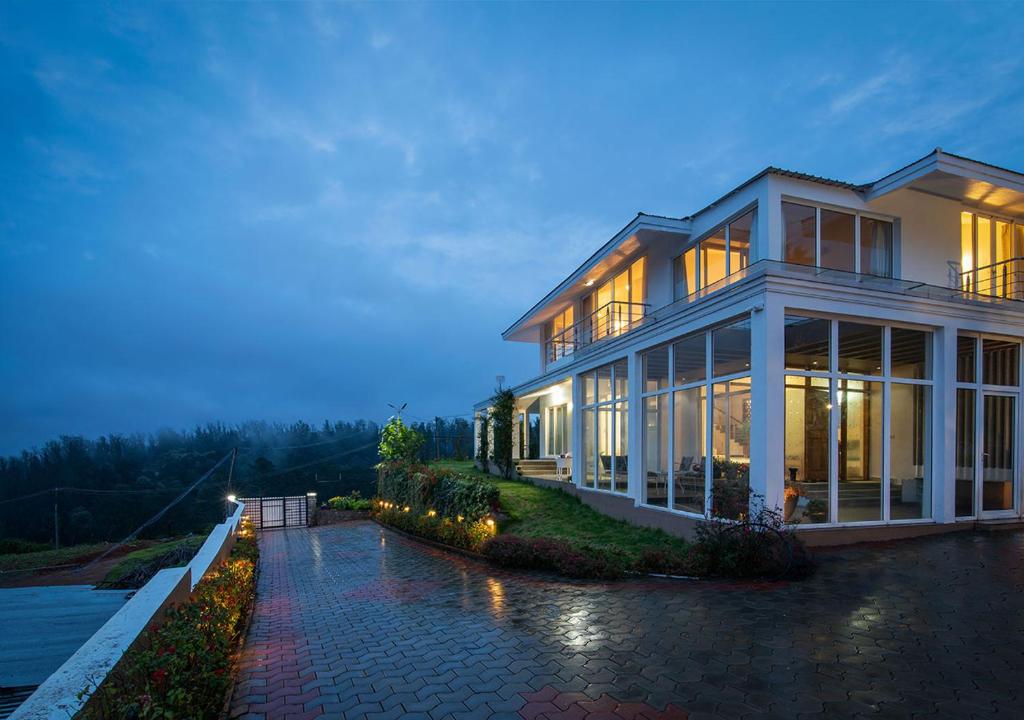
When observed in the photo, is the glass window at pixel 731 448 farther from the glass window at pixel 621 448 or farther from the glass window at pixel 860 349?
the glass window at pixel 621 448

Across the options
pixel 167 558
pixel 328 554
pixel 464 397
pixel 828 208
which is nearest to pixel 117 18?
pixel 167 558

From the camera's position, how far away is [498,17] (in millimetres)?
39125

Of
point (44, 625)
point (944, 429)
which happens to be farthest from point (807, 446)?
point (44, 625)

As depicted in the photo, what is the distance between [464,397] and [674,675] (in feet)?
479

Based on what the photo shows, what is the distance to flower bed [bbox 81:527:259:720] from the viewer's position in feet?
11.3

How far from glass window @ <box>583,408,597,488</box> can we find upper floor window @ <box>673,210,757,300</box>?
4389 millimetres

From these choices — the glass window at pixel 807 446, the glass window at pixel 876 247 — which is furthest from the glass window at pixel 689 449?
the glass window at pixel 876 247

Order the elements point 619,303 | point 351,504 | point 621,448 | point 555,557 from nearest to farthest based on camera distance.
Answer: point 555,557 → point 621,448 → point 619,303 → point 351,504

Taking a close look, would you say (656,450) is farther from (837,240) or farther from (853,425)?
(837,240)

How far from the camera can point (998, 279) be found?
42.7ft

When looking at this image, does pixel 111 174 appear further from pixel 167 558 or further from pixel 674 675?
pixel 674 675

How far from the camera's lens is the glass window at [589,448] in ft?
52.9

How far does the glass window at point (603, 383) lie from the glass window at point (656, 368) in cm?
190

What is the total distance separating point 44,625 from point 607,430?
1262cm
